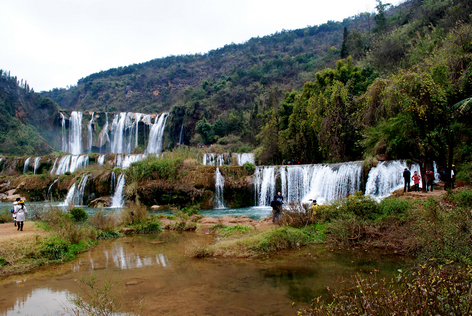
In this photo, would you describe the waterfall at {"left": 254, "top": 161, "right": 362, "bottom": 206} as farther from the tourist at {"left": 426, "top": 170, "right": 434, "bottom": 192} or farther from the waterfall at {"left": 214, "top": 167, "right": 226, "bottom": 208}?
the tourist at {"left": 426, "top": 170, "right": 434, "bottom": 192}

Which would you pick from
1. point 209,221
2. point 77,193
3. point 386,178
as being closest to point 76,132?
point 77,193

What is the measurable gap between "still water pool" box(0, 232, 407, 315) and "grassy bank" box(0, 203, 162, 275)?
A: 52 centimetres

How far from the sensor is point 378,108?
1733 centimetres

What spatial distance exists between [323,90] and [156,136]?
30.2 m

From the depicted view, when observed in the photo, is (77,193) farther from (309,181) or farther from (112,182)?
(309,181)

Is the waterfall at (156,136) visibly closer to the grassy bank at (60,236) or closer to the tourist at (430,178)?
the grassy bank at (60,236)

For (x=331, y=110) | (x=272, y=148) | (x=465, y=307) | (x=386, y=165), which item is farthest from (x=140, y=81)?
(x=465, y=307)

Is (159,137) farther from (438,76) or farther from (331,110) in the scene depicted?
(438,76)

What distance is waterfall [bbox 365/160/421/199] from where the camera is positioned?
1478cm

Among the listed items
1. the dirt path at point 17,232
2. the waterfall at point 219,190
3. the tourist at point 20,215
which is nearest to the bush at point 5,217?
the dirt path at point 17,232

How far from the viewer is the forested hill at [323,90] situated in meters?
15.0

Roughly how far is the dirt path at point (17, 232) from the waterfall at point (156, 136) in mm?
36229

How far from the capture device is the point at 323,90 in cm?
2523

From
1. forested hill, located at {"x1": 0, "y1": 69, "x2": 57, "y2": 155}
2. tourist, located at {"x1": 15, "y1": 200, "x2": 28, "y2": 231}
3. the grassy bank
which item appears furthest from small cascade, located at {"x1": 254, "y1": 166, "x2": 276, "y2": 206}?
forested hill, located at {"x1": 0, "y1": 69, "x2": 57, "y2": 155}
